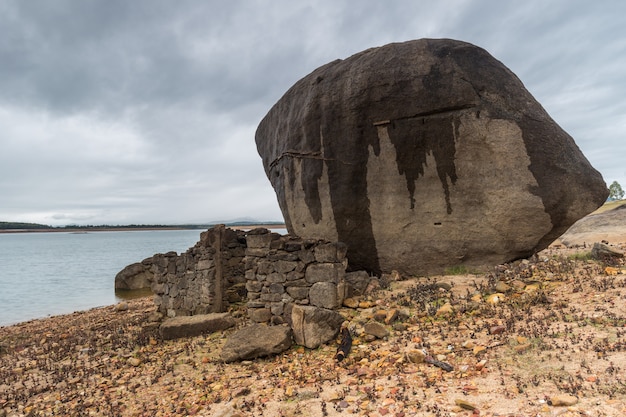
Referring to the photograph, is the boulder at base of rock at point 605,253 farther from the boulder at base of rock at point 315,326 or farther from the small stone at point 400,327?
the boulder at base of rock at point 315,326

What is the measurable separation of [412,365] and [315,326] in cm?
196

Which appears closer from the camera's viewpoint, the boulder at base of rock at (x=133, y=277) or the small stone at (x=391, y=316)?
the small stone at (x=391, y=316)

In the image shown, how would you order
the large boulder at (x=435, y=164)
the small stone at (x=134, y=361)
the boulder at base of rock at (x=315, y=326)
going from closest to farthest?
the boulder at base of rock at (x=315, y=326), the small stone at (x=134, y=361), the large boulder at (x=435, y=164)

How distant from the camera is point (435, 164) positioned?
9500mm

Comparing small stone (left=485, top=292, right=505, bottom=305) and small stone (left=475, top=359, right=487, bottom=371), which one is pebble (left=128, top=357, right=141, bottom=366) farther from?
small stone (left=485, top=292, right=505, bottom=305)

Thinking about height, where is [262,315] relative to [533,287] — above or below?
below

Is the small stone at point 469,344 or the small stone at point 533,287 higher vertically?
the small stone at point 533,287

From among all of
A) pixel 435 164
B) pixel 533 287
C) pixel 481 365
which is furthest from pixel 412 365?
pixel 435 164

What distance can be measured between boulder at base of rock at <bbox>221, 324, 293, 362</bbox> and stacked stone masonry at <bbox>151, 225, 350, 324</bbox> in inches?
49.4

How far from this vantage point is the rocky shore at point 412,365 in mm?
3861

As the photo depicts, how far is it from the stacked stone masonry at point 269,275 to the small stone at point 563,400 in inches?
174

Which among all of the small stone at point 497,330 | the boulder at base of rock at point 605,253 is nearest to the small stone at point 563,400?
the small stone at point 497,330

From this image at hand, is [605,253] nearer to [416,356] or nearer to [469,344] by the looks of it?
[469,344]

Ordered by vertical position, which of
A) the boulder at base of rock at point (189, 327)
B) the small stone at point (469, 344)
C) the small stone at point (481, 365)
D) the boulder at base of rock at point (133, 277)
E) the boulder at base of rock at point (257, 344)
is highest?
the small stone at point (469, 344)
